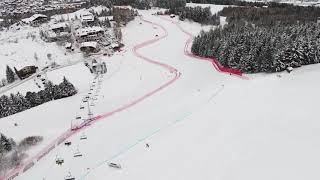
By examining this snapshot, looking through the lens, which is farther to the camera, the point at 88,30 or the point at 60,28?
the point at 60,28

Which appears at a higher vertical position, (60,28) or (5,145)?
(60,28)

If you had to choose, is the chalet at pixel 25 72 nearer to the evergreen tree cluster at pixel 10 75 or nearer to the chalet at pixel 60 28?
the evergreen tree cluster at pixel 10 75

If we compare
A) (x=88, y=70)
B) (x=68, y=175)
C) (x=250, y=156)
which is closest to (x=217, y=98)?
(x=250, y=156)

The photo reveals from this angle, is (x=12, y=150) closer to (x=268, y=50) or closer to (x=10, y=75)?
(x=10, y=75)

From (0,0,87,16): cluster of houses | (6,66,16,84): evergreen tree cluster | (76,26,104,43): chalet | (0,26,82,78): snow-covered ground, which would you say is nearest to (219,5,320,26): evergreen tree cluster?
(76,26,104,43): chalet

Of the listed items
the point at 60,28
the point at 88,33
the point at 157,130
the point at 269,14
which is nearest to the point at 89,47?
the point at 88,33
